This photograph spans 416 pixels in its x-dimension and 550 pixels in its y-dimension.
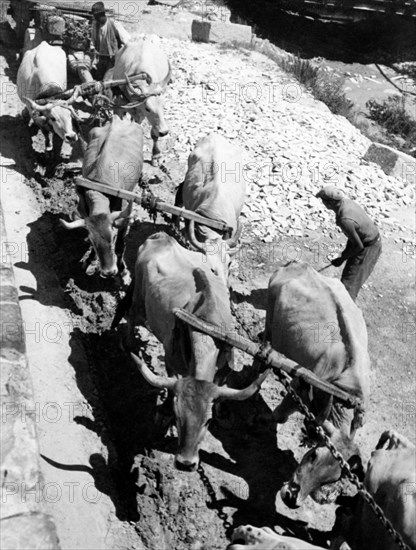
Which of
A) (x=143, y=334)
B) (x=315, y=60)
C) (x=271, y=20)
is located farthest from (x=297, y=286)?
(x=271, y=20)

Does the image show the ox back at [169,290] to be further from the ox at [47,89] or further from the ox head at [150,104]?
the ox head at [150,104]

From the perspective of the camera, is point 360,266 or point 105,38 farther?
point 105,38

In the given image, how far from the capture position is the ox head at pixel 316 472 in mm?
7312

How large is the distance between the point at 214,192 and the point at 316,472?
500 cm

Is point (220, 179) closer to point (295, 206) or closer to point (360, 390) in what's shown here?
point (295, 206)

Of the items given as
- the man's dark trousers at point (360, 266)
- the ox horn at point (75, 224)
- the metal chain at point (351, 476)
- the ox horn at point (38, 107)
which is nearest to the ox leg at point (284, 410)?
the metal chain at point (351, 476)

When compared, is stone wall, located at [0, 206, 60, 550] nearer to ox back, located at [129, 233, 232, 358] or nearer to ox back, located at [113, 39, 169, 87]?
ox back, located at [129, 233, 232, 358]

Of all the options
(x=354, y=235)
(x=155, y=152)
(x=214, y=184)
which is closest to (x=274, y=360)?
(x=354, y=235)

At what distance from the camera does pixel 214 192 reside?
35.5 feet

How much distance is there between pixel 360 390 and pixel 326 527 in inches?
65.9

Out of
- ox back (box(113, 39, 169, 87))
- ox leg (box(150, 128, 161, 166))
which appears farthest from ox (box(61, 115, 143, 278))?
ox back (box(113, 39, 169, 87))

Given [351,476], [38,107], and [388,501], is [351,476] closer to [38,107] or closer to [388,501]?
[388,501]

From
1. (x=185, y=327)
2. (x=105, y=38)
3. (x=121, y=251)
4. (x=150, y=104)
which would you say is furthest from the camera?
(x=105, y=38)

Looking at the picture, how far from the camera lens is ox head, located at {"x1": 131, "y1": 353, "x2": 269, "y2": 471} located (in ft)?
23.9
